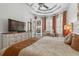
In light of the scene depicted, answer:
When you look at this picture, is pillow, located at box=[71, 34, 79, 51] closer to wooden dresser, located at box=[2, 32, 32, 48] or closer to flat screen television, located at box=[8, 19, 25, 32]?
wooden dresser, located at box=[2, 32, 32, 48]

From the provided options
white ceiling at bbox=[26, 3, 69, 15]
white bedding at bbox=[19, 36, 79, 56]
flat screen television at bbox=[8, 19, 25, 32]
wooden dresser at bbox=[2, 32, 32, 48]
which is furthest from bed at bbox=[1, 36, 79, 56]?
white ceiling at bbox=[26, 3, 69, 15]

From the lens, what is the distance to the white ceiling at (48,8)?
2.52 m

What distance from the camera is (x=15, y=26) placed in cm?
261

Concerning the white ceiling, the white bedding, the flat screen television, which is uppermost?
the white ceiling

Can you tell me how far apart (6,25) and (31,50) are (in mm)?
579

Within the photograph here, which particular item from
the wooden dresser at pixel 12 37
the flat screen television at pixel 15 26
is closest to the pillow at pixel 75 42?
the wooden dresser at pixel 12 37

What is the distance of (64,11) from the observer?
2.51 metres

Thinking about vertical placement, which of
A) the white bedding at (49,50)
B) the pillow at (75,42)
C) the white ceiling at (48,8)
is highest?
the white ceiling at (48,8)

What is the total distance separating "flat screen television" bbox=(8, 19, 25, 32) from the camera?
8.34ft

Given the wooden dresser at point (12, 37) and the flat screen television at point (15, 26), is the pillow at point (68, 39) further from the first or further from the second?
the flat screen television at point (15, 26)

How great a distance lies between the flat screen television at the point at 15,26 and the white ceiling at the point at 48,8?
29 cm

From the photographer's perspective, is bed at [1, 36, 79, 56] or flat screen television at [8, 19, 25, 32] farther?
flat screen television at [8, 19, 25, 32]

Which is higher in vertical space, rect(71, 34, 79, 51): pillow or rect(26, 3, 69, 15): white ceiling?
rect(26, 3, 69, 15): white ceiling

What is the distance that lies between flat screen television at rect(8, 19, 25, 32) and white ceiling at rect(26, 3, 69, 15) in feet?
0.96
